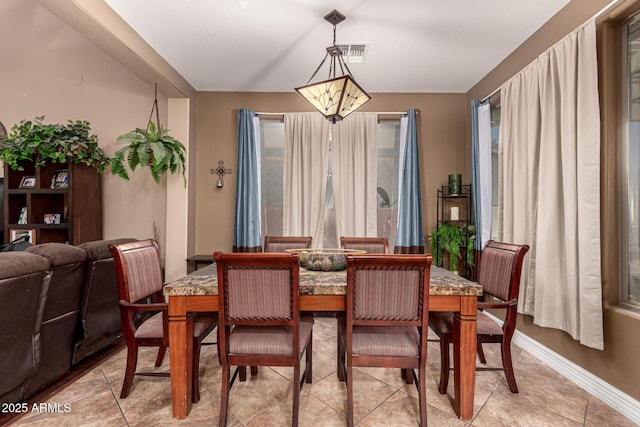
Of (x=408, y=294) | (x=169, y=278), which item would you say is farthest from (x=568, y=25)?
(x=169, y=278)

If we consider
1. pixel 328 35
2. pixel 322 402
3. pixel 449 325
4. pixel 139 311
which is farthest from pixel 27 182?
pixel 449 325

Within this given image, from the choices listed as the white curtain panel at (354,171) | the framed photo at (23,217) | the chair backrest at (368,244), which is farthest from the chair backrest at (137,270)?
the framed photo at (23,217)

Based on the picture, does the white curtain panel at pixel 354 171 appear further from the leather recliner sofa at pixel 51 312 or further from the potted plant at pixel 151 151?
the leather recliner sofa at pixel 51 312

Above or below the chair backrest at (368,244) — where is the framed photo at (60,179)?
above

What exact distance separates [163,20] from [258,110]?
1534 mm

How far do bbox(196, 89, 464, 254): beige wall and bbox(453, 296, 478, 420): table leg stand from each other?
7.65ft

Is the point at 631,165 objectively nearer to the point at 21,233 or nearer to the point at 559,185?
the point at 559,185

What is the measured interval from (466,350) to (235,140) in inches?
134

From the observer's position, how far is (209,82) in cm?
369

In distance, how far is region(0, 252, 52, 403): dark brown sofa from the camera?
63.0 inches

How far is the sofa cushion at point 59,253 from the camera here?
186cm

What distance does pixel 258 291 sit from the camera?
1.54m

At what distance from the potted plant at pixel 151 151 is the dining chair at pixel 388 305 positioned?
2.57 metres

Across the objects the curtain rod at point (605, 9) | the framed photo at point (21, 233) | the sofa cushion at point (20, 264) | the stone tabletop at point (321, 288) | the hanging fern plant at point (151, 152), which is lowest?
the stone tabletop at point (321, 288)
